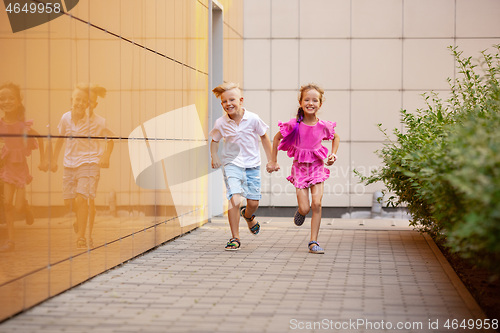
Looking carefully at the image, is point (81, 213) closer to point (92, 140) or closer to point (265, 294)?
point (92, 140)

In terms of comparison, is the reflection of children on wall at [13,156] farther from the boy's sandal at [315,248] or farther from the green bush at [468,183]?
the boy's sandal at [315,248]

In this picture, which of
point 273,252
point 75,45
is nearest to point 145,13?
point 75,45

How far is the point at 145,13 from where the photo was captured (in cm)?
909

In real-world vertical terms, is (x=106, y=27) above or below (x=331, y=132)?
above

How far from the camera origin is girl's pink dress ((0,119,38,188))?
5469 mm

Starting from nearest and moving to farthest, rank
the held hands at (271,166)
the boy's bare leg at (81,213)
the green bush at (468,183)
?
the green bush at (468,183), the boy's bare leg at (81,213), the held hands at (271,166)

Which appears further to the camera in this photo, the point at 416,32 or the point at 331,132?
the point at 416,32

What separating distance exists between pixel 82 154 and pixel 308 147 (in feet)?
10.6

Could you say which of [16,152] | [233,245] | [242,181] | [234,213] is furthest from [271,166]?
[16,152]

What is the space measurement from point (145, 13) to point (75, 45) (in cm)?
237

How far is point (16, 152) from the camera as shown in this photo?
5660mm

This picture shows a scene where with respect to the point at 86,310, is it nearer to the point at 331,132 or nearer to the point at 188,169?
the point at 331,132

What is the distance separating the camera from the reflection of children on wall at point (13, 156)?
17.9 ft

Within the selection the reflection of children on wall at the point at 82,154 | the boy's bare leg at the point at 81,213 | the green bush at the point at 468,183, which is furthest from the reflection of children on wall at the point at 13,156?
the green bush at the point at 468,183
